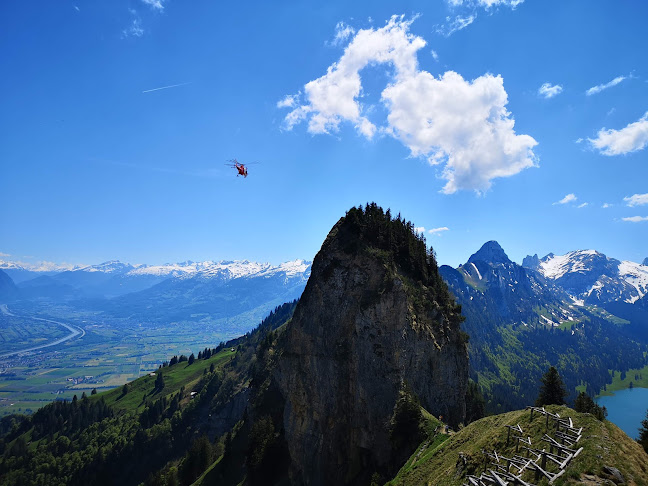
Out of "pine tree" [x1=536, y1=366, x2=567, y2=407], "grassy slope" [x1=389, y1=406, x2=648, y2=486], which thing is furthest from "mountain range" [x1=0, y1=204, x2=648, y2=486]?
"pine tree" [x1=536, y1=366, x2=567, y2=407]

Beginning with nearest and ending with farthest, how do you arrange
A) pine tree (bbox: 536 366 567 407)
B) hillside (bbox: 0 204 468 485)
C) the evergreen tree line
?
pine tree (bbox: 536 366 567 407) < hillside (bbox: 0 204 468 485) < the evergreen tree line

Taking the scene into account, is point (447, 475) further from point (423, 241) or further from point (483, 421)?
point (423, 241)

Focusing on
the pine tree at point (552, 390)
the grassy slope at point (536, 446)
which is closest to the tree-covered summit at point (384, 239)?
the pine tree at point (552, 390)

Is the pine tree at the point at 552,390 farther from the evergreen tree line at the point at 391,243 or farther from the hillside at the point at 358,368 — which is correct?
the evergreen tree line at the point at 391,243

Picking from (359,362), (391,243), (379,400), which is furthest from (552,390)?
(391,243)

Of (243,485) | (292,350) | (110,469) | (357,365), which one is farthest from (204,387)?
(357,365)

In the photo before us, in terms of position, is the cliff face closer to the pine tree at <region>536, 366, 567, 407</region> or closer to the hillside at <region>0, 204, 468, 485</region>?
the hillside at <region>0, 204, 468, 485</region>

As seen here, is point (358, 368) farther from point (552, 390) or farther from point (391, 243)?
point (552, 390)
